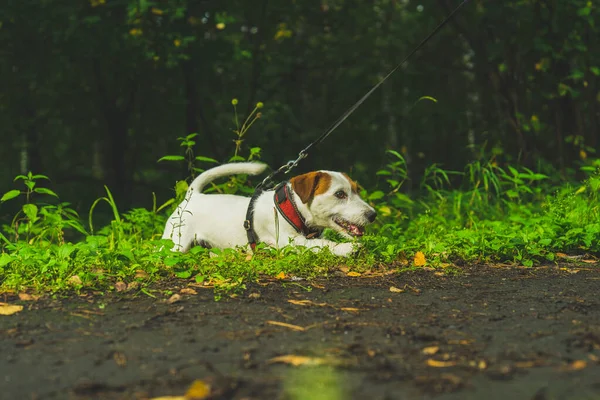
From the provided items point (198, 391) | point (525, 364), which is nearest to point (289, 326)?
point (198, 391)

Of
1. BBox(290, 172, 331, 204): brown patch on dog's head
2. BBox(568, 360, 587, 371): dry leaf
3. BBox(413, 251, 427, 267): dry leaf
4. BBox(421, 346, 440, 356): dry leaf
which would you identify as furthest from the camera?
BBox(290, 172, 331, 204): brown patch on dog's head

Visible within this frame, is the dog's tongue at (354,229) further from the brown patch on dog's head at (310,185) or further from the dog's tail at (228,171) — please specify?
the dog's tail at (228,171)

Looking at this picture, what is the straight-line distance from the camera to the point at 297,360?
8.32 feet

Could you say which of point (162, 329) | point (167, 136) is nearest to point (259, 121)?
point (167, 136)

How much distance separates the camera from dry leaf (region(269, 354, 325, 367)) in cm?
251

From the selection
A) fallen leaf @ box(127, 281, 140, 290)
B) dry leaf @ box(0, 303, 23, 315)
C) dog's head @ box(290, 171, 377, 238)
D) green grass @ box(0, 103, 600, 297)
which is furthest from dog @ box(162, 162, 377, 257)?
dry leaf @ box(0, 303, 23, 315)

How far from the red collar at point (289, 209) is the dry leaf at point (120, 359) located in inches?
98.9

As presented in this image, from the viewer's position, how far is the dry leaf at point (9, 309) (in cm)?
340

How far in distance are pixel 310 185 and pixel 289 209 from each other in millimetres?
253

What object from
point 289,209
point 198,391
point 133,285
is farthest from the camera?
point 289,209

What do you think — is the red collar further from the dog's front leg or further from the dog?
the dog's front leg

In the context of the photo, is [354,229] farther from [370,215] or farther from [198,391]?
[198,391]

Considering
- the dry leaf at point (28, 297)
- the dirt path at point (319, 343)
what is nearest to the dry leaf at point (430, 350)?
the dirt path at point (319, 343)

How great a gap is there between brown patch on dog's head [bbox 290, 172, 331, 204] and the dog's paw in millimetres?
420
